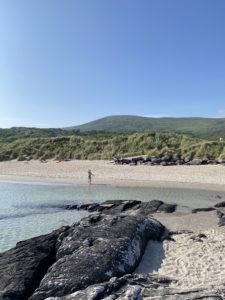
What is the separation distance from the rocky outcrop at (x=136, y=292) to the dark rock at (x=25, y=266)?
1.42 m

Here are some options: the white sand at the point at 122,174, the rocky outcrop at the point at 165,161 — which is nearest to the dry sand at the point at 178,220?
the white sand at the point at 122,174

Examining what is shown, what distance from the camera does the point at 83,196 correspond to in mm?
26797

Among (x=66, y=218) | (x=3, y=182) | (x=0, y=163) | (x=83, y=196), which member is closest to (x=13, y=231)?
(x=66, y=218)

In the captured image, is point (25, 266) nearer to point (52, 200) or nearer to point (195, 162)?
point (52, 200)

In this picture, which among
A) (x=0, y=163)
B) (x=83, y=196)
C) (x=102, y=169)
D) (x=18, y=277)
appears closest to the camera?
(x=18, y=277)

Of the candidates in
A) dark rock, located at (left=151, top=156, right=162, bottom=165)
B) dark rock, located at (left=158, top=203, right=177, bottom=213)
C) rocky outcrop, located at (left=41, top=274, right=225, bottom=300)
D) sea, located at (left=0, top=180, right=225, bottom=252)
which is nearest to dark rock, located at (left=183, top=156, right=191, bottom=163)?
dark rock, located at (left=151, top=156, right=162, bottom=165)

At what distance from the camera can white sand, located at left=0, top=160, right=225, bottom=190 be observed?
31.9 meters

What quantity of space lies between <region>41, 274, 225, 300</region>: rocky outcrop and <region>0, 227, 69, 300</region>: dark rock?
142 cm

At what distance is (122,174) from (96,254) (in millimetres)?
26776

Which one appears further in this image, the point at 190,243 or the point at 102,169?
the point at 102,169

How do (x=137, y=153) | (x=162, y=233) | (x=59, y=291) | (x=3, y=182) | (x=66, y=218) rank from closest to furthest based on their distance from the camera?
(x=59, y=291), (x=162, y=233), (x=66, y=218), (x=3, y=182), (x=137, y=153)

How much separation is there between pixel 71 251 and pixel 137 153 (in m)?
36.5

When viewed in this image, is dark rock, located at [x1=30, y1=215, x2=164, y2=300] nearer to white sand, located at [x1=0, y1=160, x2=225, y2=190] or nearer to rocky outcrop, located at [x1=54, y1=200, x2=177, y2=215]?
rocky outcrop, located at [x1=54, y1=200, x2=177, y2=215]

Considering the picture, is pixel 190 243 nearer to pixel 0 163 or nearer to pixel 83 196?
pixel 83 196
